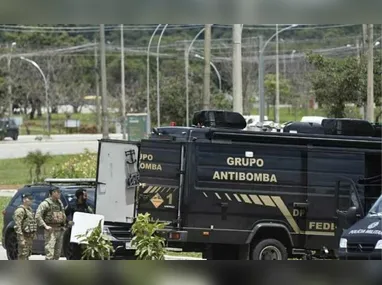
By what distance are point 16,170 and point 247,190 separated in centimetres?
770

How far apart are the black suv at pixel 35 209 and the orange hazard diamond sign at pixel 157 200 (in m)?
1.02

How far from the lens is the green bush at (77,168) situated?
641 inches

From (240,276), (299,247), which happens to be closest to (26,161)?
(299,247)

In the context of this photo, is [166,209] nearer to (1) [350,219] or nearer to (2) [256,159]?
(2) [256,159]

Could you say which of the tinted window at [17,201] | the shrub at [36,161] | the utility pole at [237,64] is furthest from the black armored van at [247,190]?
the shrub at [36,161]

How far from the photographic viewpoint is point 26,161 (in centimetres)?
2044

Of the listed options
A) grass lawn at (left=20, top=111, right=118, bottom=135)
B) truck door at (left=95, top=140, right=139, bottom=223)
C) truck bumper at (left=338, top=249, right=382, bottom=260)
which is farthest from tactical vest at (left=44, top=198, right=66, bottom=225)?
grass lawn at (left=20, top=111, right=118, bottom=135)

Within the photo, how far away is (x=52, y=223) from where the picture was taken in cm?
1225

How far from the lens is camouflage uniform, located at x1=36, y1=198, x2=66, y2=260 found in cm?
1219

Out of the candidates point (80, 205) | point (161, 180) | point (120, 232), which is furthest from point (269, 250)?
point (80, 205)

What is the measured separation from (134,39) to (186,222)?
910 inches

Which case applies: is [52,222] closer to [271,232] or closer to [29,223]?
[29,223]

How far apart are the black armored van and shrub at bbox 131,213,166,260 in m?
0.24

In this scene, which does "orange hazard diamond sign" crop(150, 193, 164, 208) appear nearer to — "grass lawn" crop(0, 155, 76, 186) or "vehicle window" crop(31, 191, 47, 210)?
"vehicle window" crop(31, 191, 47, 210)
